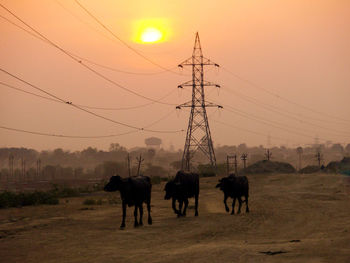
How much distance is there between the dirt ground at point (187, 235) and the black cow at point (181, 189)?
0.81m

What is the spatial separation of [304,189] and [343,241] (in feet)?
94.5

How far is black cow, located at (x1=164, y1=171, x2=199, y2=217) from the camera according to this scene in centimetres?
2519

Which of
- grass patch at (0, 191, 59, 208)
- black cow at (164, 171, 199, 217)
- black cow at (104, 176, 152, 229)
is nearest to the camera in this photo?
black cow at (104, 176, 152, 229)

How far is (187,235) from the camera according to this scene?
736 inches

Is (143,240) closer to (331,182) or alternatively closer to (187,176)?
(187,176)

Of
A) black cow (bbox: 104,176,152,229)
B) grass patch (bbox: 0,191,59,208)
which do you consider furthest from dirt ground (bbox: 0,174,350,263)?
grass patch (bbox: 0,191,59,208)

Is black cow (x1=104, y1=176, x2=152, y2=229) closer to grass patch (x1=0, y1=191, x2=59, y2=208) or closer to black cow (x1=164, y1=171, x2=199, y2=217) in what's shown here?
black cow (x1=164, y1=171, x2=199, y2=217)

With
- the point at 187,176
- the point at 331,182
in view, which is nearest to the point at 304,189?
the point at 331,182

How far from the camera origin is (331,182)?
4672 centimetres

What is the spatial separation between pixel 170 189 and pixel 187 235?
21.7 ft

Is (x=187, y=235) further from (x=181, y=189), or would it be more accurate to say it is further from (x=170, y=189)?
(x=181, y=189)

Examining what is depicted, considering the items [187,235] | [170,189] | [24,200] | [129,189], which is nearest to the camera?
[187,235]

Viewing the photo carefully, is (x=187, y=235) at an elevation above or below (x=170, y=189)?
below

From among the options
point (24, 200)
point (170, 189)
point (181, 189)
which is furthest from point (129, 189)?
point (24, 200)
